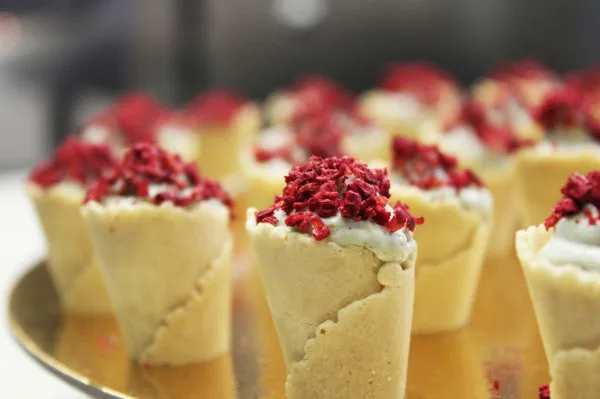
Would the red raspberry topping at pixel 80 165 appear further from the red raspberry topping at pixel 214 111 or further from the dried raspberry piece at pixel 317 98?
the red raspberry topping at pixel 214 111

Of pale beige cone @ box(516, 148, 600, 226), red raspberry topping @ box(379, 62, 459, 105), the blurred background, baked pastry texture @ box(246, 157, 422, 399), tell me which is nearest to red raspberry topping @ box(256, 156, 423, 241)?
baked pastry texture @ box(246, 157, 422, 399)

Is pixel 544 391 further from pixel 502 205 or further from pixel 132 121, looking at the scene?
pixel 132 121

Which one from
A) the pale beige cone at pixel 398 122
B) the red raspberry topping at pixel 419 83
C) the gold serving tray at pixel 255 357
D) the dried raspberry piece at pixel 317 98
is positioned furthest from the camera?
the red raspberry topping at pixel 419 83

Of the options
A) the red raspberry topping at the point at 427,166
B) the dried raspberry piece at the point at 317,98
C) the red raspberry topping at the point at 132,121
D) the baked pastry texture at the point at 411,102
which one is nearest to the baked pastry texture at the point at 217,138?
the red raspberry topping at the point at 132,121

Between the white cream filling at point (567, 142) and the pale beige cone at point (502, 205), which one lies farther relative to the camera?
the pale beige cone at point (502, 205)

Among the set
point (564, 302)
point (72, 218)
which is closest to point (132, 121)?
point (72, 218)

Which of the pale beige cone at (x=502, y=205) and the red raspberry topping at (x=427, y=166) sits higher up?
the red raspberry topping at (x=427, y=166)

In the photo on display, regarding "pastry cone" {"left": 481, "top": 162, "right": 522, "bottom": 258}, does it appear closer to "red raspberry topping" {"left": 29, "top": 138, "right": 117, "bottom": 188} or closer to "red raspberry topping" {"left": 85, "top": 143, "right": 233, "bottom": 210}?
"red raspberry topping" {"left": 85, "top": 143, "right": 233, "bottom": 210}
